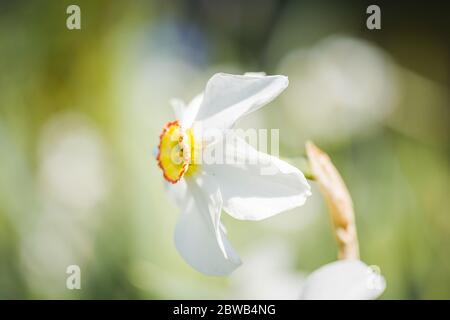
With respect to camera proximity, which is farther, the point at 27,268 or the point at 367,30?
the point at 367,30

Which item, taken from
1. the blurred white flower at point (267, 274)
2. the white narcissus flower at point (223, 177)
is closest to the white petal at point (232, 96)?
the white narcissus flower at point (223, 177)

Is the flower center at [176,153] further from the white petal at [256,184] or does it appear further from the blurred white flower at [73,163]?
the blurred white flower at [73,163]

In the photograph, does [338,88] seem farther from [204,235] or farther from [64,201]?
[204,235]

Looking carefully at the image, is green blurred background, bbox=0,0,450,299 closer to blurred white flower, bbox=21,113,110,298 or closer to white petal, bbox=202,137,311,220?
blurred white flower, bbox=21,113,110,298

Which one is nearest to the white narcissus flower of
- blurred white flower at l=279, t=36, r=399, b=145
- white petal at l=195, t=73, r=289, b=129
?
white petal at l=195, t=73, r=289, b=129

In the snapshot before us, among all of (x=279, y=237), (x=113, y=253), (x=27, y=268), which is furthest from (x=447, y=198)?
(x=27, y=268)
